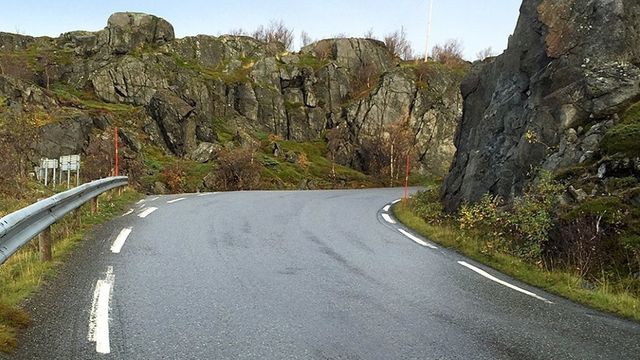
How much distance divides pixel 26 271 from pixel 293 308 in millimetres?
3656

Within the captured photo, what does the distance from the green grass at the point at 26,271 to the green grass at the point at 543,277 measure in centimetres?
634

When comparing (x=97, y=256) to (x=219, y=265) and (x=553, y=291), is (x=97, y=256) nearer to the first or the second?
(x=219, y=265)

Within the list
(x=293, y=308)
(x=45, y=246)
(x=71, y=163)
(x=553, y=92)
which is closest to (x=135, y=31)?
(x=71, y=163)

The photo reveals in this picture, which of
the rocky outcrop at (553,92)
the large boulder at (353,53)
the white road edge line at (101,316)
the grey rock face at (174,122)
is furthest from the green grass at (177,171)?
the large boulder at (353,53)

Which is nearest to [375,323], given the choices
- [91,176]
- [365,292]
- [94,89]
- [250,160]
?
[365,292]

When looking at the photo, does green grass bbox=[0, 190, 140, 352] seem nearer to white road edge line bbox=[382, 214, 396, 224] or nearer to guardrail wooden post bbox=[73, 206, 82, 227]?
guardrail wooden post bbox=[73, 206, 82, 227]

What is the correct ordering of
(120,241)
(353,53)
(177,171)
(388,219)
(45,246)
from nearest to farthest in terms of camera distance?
(45,246) → (120,241) → (388,219) → (177,171) → (353,53)

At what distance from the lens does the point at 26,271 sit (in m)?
6.34

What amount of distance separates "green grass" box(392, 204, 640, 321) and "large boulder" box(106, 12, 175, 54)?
181 ft

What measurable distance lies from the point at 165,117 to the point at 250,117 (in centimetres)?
1560

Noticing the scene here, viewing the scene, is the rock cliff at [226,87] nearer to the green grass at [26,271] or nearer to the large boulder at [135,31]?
the large boulder at [135,31]

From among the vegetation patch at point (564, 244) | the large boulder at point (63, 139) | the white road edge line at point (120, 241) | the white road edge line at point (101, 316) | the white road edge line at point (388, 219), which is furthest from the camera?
the large boulder at point (63, 139)

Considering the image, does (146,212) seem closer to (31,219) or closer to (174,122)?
(31,219)

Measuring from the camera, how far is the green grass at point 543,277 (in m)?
6.07
